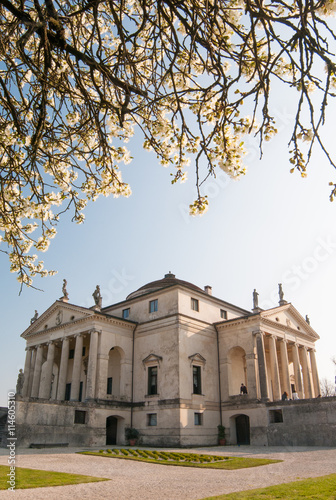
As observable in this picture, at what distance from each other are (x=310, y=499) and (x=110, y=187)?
8.77 meters

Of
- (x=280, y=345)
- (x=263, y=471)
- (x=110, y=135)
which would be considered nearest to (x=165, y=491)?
(x=263, y=471)

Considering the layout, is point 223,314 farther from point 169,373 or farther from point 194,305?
point 169,373

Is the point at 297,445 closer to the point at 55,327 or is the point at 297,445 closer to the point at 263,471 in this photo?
the point at 263,471

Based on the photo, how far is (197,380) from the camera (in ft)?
116

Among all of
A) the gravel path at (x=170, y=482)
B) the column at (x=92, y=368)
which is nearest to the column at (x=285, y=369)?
the column at (x=92, y=368)

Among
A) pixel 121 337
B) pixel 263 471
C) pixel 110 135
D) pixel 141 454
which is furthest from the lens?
pixel 121 337

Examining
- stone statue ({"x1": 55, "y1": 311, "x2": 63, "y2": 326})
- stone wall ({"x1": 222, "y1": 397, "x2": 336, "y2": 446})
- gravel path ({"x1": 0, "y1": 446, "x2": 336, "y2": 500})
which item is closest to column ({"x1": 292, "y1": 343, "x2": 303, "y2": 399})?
stone wall ({"x1": 222, "y1": 397, "x2": 336, "y2": 446})

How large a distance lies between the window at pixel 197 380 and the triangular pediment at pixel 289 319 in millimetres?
7754

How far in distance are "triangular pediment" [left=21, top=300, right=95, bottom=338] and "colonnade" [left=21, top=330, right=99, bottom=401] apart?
5.45 ft

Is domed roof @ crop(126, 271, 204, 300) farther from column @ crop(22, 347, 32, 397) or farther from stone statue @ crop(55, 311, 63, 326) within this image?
column @ crop(22, 347, 32, 397)

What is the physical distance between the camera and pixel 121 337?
37688mm

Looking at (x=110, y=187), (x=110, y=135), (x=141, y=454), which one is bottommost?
(x=141, y=454)

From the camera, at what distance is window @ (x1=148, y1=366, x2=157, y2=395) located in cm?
3550

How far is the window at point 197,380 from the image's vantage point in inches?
1378
